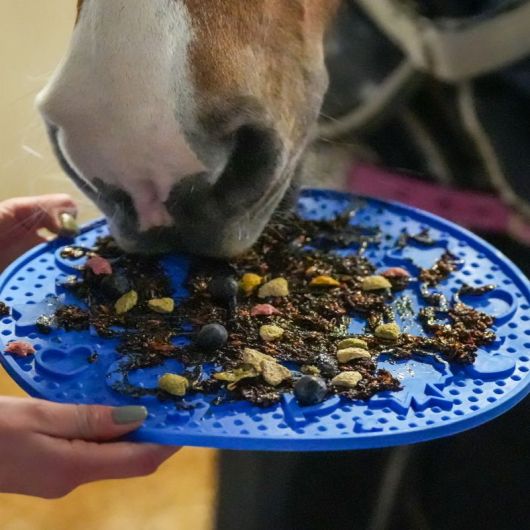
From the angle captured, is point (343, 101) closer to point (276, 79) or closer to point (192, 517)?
point (276, 79)

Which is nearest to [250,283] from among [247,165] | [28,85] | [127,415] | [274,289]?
[274,289]

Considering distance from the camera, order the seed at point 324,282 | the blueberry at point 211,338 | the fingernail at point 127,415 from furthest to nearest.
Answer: the seed at point 324,282
the blueberry at point 211,338
the fingernail at point 127,415

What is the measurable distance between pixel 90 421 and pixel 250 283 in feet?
0.79

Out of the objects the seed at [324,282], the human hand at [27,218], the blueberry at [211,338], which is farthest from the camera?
the human hand at [27,218]

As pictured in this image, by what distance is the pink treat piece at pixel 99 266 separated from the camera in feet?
2.34

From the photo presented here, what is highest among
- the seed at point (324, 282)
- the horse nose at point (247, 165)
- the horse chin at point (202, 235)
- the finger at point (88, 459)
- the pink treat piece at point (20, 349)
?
the horse nose at point (247, 165)

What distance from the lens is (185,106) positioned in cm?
58

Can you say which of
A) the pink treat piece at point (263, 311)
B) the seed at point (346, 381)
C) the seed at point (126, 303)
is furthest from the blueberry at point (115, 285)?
the seed at point (346, 381)

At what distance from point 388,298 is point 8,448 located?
350mm

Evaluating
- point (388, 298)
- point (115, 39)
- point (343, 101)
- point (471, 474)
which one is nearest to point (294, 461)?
point (471, 474)

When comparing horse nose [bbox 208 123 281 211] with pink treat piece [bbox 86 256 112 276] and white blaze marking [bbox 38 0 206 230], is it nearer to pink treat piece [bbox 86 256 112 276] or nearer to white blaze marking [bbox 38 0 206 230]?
white blaze marking [bbox 38 0 206 230]

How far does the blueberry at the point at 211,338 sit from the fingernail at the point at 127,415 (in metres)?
0.11

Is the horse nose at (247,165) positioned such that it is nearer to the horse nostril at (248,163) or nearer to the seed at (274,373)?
the horse nostril at (248,163)

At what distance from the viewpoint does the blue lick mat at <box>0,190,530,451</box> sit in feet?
1.70
